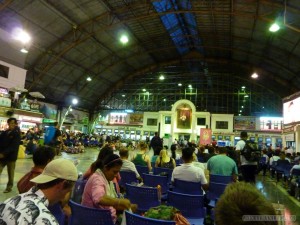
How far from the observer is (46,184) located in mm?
1425

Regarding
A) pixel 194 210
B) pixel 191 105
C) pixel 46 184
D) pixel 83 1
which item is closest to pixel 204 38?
pixel 191 105

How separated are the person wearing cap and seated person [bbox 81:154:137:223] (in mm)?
1073

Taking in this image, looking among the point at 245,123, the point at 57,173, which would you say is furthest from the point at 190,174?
the point at 245,123

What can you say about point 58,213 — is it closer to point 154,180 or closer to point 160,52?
point 154,180

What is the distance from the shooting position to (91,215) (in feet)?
7.18

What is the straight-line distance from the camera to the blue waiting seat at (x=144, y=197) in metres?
3.39

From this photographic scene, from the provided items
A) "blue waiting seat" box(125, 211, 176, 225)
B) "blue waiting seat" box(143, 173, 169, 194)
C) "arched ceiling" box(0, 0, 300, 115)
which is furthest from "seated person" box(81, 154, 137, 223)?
"arched ceiling" box(0, 0, 300, 115)

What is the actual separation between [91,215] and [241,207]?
5.27ft

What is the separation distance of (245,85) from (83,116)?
62.7ft

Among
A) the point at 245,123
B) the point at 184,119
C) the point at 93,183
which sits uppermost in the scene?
the point at 184,119

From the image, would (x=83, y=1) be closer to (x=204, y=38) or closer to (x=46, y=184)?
(x=204, y=38)

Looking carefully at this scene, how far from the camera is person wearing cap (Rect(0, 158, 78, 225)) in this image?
1.20m

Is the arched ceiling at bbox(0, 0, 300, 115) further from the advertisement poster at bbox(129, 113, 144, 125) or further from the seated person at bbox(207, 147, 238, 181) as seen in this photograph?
the seated person at bbox(207, 147, 238, 181)

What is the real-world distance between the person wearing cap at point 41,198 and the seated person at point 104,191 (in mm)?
1073
